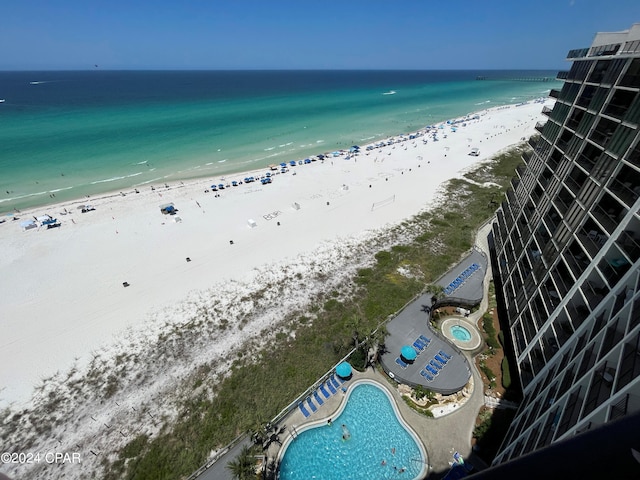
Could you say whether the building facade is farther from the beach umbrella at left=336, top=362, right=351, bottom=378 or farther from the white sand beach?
the white sand beach

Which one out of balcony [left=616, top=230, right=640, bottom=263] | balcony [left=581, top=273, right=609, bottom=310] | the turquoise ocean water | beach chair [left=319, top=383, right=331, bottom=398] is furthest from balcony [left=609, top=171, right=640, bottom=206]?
the turquoise ocean water

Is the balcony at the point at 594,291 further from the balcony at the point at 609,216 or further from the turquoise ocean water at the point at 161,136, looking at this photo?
the turquoise ocean water at the point at 161,136

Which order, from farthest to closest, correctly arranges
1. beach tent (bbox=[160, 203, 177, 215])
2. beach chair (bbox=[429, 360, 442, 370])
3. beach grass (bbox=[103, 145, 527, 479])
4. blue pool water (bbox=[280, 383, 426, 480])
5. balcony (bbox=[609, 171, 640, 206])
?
1. beach tent (bbox=[160, 203, 177, 215])
2. beach chair (bbox=[429, 360, 442, 370])
3. beach grass (bbox=[103, 145, 527, 479])
4. blue pool water (bbox=[280, 383, 426, 480])
5. balcony (bbox=[609, 171, 640, 206])

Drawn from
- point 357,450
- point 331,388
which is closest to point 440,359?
point 331,388

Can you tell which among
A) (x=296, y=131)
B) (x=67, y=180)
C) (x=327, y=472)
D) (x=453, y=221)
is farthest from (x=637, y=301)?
(x=296, y=131)

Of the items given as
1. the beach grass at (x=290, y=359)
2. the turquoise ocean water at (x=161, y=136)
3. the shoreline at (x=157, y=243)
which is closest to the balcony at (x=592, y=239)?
the beach grass at (x=290, y=359)

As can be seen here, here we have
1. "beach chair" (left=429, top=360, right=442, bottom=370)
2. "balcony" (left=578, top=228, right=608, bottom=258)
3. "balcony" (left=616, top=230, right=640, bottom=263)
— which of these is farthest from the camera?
"beach chair" (left=429, top=360, right=442, bottom=370)
